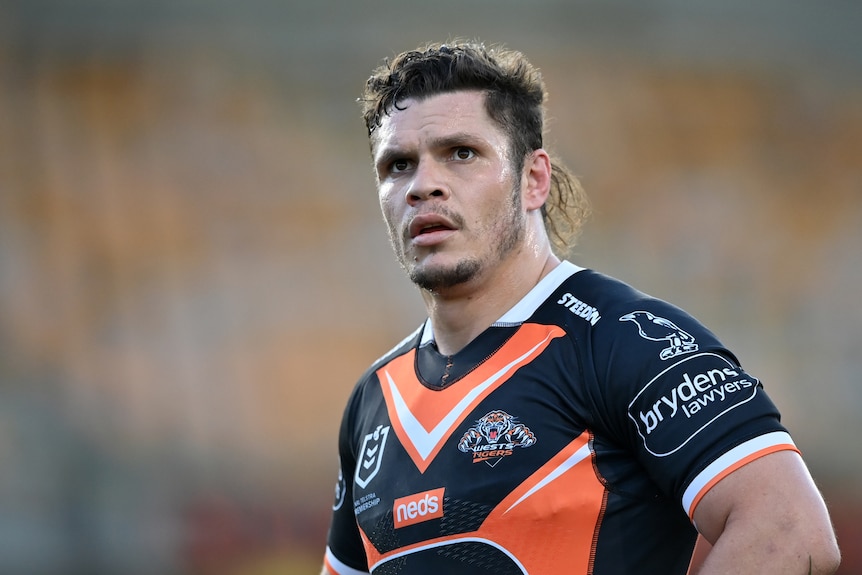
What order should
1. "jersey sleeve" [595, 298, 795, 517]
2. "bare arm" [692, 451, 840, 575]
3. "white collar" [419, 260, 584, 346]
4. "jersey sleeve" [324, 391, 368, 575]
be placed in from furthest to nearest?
"jersey sleeve" [324, 391, 368, 575], "white collar" [419, 260, 584, 346], "jersey sleeve" [595, 298, 795, 517], "bare arm" [692, 451, 840, 575]

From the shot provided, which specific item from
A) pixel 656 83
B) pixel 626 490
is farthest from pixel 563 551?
pixel 656 83

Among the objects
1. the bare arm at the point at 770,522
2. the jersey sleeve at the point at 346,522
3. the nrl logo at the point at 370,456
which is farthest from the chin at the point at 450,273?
the bare arm at the point at 770,522

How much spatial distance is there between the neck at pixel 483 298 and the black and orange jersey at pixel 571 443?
68 millimetres

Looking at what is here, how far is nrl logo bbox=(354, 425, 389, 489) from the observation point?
10.2ft

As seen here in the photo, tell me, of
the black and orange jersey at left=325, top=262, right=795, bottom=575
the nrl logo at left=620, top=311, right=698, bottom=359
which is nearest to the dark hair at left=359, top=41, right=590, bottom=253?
the black and orange jersey at left=325, top=262, right=795, bottom=575

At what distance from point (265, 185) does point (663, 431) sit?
9040 mm

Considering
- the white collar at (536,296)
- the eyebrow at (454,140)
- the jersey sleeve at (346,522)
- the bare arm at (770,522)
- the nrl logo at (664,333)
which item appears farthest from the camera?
the jersey sleeve at (346,522)

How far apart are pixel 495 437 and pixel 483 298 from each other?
54 centimetres

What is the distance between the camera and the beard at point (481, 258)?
3090mm

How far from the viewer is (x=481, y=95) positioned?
330 centimetres

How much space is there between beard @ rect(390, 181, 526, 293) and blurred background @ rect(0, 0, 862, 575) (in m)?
6.43

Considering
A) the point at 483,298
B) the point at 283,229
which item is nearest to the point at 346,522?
the point at 483,298

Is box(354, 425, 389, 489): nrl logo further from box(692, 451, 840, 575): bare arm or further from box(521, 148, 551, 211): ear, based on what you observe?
box(692, 451, 840, 575): bare arm

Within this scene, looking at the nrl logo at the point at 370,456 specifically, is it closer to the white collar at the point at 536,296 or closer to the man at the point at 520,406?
the man at the point at 520,406
